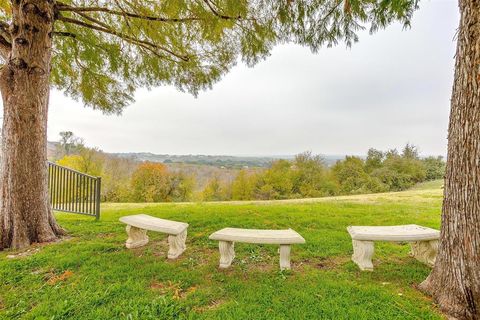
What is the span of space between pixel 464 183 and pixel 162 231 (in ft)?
10.5

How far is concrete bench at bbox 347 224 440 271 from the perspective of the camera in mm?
2607

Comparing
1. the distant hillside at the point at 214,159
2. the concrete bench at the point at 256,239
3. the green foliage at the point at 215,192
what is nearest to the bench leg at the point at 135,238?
the concrete bench at the point at 256,239

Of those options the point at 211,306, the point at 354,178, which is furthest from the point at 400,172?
the point at 211,306

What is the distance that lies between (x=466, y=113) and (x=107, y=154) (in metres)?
27.3

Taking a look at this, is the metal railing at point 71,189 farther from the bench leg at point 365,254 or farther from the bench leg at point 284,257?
the bench leg at point 365,254

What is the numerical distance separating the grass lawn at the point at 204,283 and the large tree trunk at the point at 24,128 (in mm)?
436

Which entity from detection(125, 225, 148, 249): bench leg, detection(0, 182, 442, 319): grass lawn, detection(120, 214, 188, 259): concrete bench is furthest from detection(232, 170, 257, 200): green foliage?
detection(120, 214, 188, 259): concrete bench

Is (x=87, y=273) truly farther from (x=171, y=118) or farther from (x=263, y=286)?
(x=171, y=118)

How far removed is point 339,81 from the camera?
1212 cm

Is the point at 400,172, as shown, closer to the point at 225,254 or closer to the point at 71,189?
the point at 225,254

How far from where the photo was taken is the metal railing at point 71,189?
5.46m

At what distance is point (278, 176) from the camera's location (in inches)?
944

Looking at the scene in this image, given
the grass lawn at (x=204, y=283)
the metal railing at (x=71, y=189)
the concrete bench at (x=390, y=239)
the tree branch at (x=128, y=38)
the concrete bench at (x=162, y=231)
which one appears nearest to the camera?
the grass lawn at (x=204, y=283)

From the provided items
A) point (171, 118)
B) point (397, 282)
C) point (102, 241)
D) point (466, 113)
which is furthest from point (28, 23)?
point (171, 118)
